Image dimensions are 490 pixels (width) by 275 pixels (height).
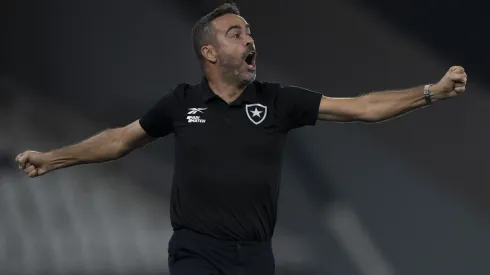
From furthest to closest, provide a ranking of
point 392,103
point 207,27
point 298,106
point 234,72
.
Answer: point 207,27 → point 234,72 → point 298,106 → point 392,103

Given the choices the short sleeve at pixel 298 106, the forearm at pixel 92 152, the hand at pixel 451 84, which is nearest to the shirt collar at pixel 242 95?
the short sleeve at pixel 298 106

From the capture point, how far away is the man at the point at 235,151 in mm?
3295

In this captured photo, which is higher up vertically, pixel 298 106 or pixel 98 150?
pixel 298 106

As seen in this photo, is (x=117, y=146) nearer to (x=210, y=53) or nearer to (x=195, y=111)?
(x=195, y=111)

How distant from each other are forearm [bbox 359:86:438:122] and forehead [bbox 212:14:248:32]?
23.4 inches

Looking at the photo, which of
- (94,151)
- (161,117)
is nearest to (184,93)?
(161,117)

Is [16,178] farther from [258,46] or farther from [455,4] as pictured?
[455,4]

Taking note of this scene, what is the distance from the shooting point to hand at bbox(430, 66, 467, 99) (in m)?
3.05

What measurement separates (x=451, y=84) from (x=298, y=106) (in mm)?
596

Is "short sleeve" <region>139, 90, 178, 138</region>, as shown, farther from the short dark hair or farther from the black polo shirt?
the short dark hair

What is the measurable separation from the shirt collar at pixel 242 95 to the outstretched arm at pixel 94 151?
335 millimetres

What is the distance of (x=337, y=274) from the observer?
5.24 m

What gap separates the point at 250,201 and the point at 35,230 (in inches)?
94.0

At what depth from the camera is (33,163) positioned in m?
3.66
